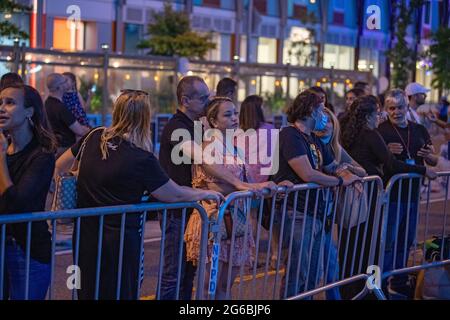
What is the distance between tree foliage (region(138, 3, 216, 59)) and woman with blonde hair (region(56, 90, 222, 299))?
27.8 m

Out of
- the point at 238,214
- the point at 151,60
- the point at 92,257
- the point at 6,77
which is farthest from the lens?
the point at 151,60

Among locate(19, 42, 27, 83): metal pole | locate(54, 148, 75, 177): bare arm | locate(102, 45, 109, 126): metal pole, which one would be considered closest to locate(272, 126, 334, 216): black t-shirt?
locate(54, 148, 75, 177): bare arm

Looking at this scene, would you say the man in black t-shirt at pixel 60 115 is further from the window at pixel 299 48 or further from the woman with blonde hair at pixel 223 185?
the window at pixel 299 48

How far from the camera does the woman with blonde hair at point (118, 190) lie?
531 cm

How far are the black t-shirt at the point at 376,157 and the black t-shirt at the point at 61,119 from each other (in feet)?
14.0

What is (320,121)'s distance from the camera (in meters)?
7.17

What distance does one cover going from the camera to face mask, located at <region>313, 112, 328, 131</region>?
7.08 meters

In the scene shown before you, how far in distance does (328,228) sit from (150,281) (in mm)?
2116

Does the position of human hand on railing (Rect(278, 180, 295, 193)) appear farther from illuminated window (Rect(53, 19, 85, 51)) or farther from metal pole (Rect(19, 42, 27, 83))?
illuminated window (Rect(53, 19, 85, 51))

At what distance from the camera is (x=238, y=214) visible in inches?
238

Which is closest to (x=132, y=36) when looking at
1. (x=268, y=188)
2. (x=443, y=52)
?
(x=443, y=52)

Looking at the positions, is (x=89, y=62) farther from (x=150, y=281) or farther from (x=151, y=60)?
(x=150, y=281)

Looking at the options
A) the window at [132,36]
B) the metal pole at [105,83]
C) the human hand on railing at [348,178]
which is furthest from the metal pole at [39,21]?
the human hand on railing at [348,178]

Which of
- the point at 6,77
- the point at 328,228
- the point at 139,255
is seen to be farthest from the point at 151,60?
the point at 139,255
